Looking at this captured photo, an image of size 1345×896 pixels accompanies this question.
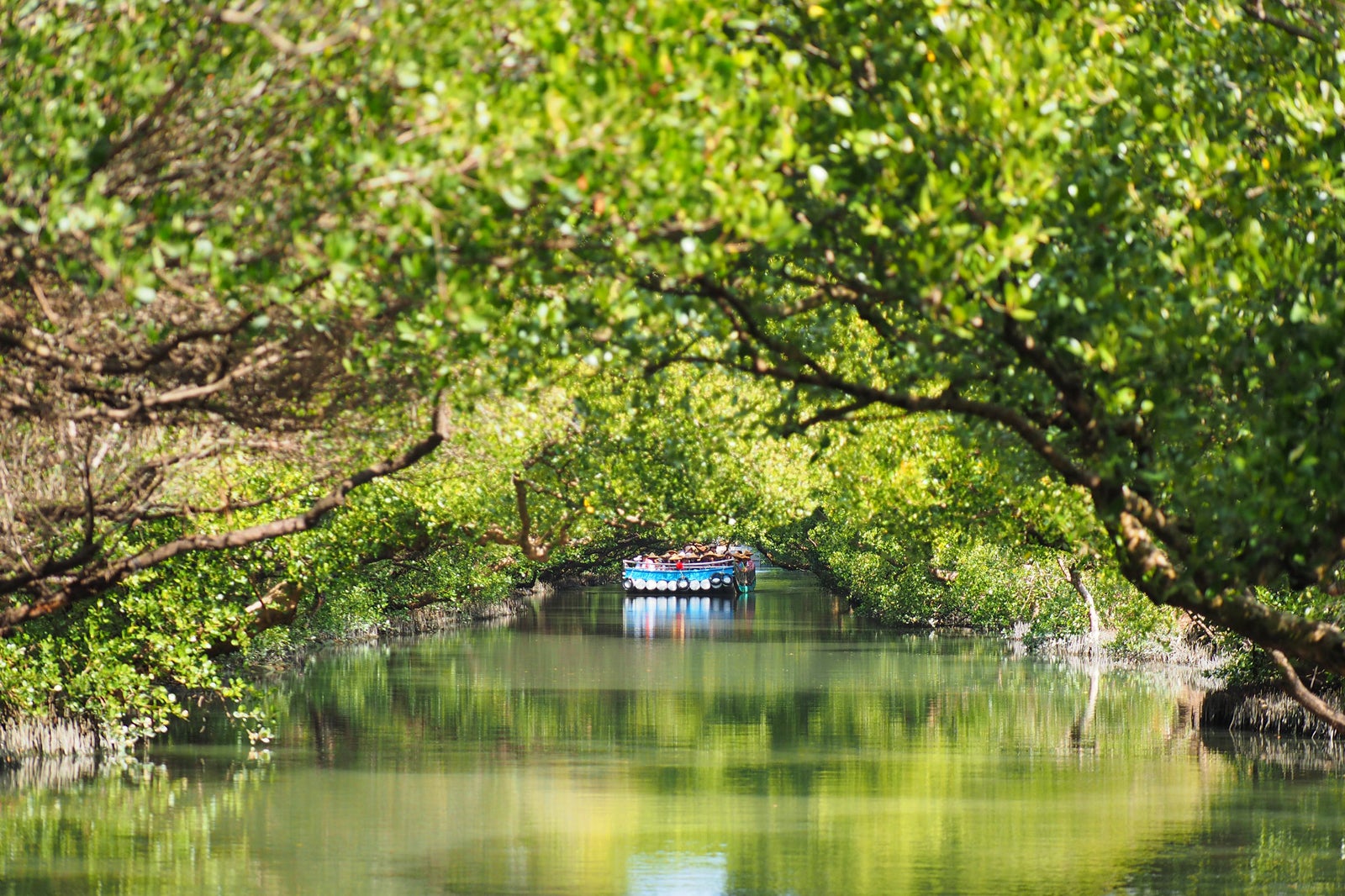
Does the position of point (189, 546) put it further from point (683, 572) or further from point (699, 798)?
point (683, 572)

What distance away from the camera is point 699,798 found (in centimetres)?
2316

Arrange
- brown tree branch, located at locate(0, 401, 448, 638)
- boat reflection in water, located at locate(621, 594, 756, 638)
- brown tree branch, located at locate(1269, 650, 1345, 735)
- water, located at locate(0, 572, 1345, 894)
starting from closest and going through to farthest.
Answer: brown tree branch, located at locate(0, 401, 448, 638)
water, located at locate(0, 572, 1345, 894)
brown tree branch, located at locate(1269, 650, 1345, 735)
boat reflection in water, located at locate(621, 594, 756, 638)

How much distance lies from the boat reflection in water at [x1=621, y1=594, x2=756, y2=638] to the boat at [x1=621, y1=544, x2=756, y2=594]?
3.69ft

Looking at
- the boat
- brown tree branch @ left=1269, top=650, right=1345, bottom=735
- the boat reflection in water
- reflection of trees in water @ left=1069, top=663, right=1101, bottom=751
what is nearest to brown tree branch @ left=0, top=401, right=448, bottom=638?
brown tree branch @ left=1269, top=650, right=1345, bottom=735

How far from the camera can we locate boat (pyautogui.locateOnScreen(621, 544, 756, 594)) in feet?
289

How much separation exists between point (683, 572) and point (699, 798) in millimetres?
65617

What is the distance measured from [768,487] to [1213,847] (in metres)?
14.7

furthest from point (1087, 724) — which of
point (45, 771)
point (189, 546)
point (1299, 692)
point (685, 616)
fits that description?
point (685, 616)

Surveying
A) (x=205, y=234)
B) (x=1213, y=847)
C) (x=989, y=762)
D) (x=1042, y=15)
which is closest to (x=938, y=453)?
(x=989, y=762)

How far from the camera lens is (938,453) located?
25.6 meters

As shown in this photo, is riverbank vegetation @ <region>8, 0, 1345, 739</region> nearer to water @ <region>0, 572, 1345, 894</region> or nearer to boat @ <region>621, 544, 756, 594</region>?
water @ <region>0, 572, 1345, 894</region>

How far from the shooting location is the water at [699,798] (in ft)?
59.8

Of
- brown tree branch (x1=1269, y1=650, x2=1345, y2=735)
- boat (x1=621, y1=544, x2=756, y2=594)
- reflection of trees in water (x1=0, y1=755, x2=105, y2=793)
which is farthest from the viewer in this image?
boat (x1=621, y1=544, x2=756, y2=594)

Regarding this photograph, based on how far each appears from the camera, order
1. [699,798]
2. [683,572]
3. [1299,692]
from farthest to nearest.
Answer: [683,572], [699,798], [1299,692]
